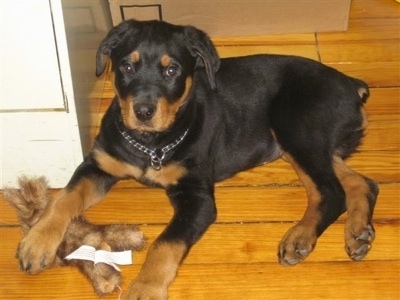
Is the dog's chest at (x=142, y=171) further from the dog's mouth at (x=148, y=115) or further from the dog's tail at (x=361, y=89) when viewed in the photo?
the dog's tail at (x=361, y=89)

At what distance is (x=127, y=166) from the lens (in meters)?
2.76

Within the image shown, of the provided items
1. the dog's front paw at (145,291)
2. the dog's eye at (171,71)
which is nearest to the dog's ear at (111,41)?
the dog's eye at (171,71)

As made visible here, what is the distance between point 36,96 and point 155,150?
0.51 meters

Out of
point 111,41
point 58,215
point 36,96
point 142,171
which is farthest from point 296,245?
point 36,96

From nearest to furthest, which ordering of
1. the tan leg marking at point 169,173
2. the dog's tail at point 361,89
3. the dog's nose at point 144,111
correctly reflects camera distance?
the dog's nose at point 144,111
the tan leg marking at point 169,173
the dog's tail at point 361,89

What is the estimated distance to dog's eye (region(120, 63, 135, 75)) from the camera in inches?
98.4

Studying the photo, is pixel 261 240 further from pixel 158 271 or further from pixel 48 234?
pixel 48 234

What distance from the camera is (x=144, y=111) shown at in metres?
2.43

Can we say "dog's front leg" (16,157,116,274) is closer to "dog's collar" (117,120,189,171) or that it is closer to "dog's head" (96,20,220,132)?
"dog's collar" (117,120,189,171)

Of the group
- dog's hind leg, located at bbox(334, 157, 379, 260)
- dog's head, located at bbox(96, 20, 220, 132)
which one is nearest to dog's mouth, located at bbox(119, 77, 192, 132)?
dog's head, located at bbox(96, 20, 220, 132)

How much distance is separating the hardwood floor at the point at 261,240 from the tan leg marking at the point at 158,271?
0.42ft

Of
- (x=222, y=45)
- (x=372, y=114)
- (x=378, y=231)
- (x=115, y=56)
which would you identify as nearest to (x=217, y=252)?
(x=378, y=231)

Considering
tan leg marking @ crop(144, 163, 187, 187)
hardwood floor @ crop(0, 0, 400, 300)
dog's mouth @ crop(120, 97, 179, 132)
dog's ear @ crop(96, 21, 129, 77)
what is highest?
dog's ear @ crop(96, 21, 129, 77)

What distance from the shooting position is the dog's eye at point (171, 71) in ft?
8.22
